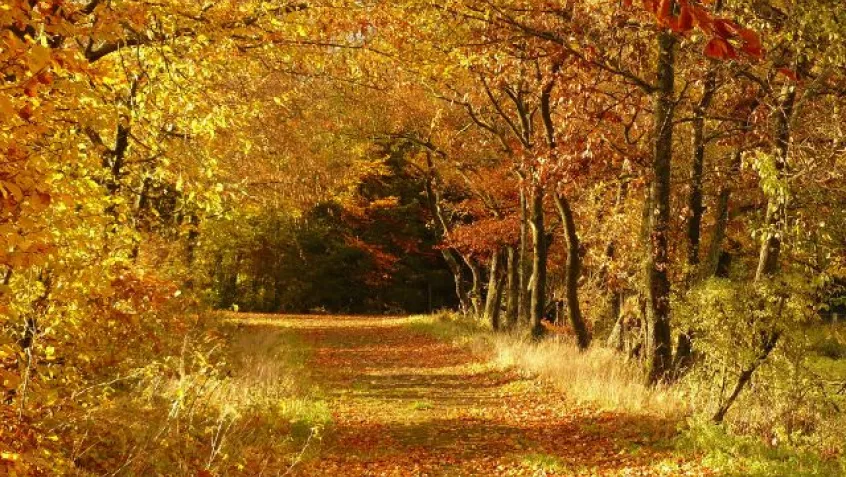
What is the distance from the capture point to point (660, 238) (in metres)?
11.0

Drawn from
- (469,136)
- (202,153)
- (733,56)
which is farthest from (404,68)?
(469,136)

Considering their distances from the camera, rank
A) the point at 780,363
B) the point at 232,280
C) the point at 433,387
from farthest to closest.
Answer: the point at 232,280 → the point at 433,387 → the point at 780,363

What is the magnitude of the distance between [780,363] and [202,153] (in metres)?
6.04

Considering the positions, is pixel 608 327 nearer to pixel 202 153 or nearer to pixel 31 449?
pixel 202 153

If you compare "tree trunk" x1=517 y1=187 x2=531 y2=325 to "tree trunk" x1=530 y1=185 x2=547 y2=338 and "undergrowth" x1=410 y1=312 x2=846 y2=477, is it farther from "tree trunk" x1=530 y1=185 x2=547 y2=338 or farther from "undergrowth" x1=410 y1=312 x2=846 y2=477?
"undergrowth" x1=410 y1=312 x2=846 y2=477

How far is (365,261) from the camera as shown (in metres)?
36.9

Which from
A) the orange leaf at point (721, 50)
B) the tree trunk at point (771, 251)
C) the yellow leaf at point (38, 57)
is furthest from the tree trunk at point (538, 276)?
the orange leaf at point (721, 50)

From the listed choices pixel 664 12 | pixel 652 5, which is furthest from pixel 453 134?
pixel 664 12

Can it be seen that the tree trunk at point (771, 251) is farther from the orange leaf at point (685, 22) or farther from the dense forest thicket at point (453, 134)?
the orange leaf at point (685, 22)

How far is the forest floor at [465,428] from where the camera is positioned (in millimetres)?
8367

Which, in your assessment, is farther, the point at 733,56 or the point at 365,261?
the point at 365,261

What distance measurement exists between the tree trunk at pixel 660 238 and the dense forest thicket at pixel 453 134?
0.12 feet

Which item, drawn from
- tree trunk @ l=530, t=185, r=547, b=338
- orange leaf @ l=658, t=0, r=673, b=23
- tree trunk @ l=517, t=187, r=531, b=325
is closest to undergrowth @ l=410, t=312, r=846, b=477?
tree trunk @ l=530, t=185, r=547, b=338

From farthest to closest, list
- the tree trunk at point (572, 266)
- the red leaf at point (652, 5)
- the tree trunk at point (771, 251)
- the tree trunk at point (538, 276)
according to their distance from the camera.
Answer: the tree trunk at point (538, 276) → the tree trunk at point (572, 266) → the tree trunk at point (771, 251) → the red leaf at point (652, 5)
